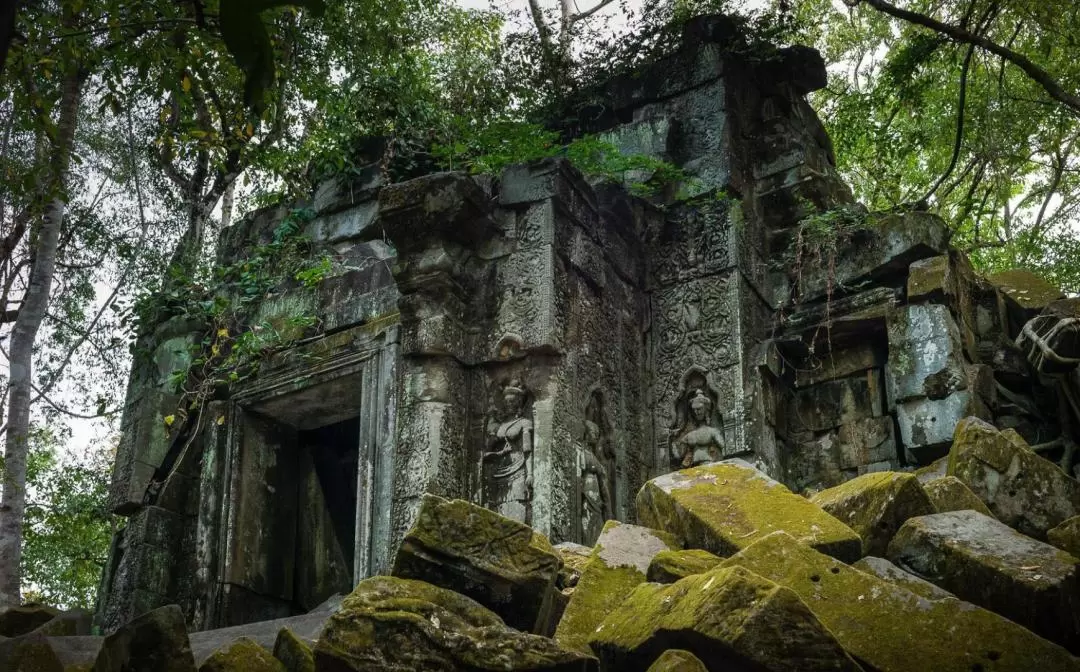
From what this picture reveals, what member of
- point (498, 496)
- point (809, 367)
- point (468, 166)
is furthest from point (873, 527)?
point (468, 166)

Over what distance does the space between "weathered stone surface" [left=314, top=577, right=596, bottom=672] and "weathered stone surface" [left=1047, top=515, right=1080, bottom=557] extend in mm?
2070

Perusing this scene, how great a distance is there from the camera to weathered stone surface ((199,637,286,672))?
162 inches

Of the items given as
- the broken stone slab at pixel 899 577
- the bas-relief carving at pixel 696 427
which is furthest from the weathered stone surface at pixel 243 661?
the bas-relief carving at pixel 696 427

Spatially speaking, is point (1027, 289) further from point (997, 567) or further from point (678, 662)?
point (678, 662)

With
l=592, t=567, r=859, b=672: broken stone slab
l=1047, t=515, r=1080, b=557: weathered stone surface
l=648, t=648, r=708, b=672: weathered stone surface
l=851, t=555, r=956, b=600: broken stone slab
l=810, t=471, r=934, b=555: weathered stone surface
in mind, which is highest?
l=810, t=471, r=934, b=555: weathered stone surface

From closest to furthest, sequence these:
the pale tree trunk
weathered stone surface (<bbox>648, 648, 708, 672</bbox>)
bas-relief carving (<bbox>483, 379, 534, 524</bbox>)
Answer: weathered stone surface (<bbox>648, 648, 708, 672</bbox>) → bas-relief carving (<bbox>483, 379, 534, 524</bbox>) → the pale tree trunk

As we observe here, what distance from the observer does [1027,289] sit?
9.20 metres

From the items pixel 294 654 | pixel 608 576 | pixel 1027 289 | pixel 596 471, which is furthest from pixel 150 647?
pixel 1027 289

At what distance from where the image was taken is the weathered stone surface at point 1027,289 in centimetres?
904

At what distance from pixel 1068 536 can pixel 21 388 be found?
7876 millimetres

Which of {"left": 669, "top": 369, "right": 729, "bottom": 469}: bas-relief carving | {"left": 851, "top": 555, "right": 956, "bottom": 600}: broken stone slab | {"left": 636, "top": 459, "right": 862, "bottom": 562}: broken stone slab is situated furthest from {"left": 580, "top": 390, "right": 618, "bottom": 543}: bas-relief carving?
{"left": 851, "top": 555, "right": 956, "bottom": 600}: broken stone slab

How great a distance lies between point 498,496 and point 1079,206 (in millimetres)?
10648

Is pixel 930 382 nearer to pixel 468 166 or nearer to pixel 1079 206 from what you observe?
pixel 468 166

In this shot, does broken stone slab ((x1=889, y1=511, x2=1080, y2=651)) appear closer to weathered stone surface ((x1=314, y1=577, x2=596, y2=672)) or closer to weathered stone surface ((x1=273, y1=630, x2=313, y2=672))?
weathered stone surface ((x1=314, y1=577, x2=596, y2=672))
